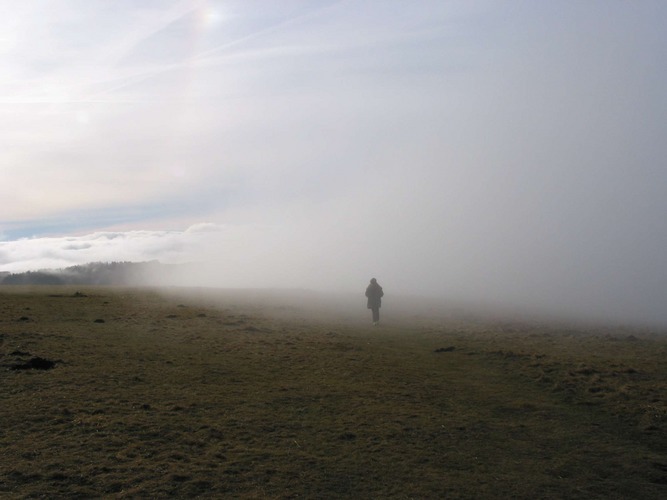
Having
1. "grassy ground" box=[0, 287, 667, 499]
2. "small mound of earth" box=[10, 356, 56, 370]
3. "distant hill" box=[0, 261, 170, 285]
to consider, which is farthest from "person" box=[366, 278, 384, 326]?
"distant hill" box=[0, 261, 170, 285]

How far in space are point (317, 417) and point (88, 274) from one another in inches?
6596

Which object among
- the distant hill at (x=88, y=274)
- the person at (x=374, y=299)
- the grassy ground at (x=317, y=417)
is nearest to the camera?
the grassy ground at (x=317, y=417)

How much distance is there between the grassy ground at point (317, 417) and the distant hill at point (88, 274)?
416 feet

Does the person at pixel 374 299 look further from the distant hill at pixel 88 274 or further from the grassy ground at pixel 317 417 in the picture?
the distant hill at pixel 88 274

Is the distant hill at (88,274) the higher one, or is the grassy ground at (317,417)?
the distant hill at (88,274)

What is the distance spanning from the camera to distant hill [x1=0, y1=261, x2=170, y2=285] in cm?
14638

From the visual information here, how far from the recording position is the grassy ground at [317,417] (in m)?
9.89

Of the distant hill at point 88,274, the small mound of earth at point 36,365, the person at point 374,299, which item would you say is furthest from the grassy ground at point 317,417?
the distant hill at point 88,274

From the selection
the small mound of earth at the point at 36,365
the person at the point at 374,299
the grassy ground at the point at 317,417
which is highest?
the person at the point at 374,299

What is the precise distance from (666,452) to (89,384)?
608 inches

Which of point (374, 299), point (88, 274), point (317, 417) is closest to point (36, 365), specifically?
point (317, 417)

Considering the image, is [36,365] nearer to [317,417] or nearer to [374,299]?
[317,417]

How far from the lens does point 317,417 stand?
13.9 m

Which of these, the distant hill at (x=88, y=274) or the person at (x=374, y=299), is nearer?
the person at (x=374, y=299)
